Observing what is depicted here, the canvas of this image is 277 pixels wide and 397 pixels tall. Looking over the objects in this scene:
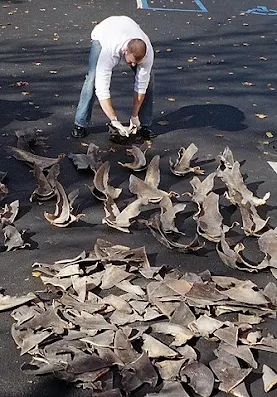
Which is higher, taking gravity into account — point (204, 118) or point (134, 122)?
point (134, 122)

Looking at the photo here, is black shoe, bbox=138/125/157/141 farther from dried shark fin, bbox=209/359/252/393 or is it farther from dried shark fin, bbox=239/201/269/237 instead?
dried shark fin, bbox=209/359/252/393

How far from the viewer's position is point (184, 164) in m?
5.85

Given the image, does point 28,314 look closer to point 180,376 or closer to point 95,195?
point 180,376

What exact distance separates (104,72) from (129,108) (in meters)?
1.66

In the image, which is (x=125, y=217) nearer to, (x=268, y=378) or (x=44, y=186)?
(x=44, y=186)

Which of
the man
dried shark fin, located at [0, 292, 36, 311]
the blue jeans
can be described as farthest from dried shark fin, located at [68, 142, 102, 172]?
dried shark fin, located at [0, 292, 36, 311]

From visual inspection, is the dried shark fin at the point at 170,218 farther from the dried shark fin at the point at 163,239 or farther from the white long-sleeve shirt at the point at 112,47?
the white long-sleeve shirt at the point at 112,47

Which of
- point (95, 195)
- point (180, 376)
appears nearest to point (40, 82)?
point (95, 195)

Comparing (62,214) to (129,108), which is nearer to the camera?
(62,214)

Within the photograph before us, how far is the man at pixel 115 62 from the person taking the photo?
5.71 m

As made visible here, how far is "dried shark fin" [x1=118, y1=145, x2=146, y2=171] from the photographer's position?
5.79m

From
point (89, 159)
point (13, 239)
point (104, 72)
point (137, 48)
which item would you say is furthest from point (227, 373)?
point (104, 72)

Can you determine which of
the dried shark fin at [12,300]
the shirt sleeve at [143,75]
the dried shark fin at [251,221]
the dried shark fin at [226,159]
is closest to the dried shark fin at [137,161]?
the shirt sleeve at [143,75]

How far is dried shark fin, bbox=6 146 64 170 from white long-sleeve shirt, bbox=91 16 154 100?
75cm
